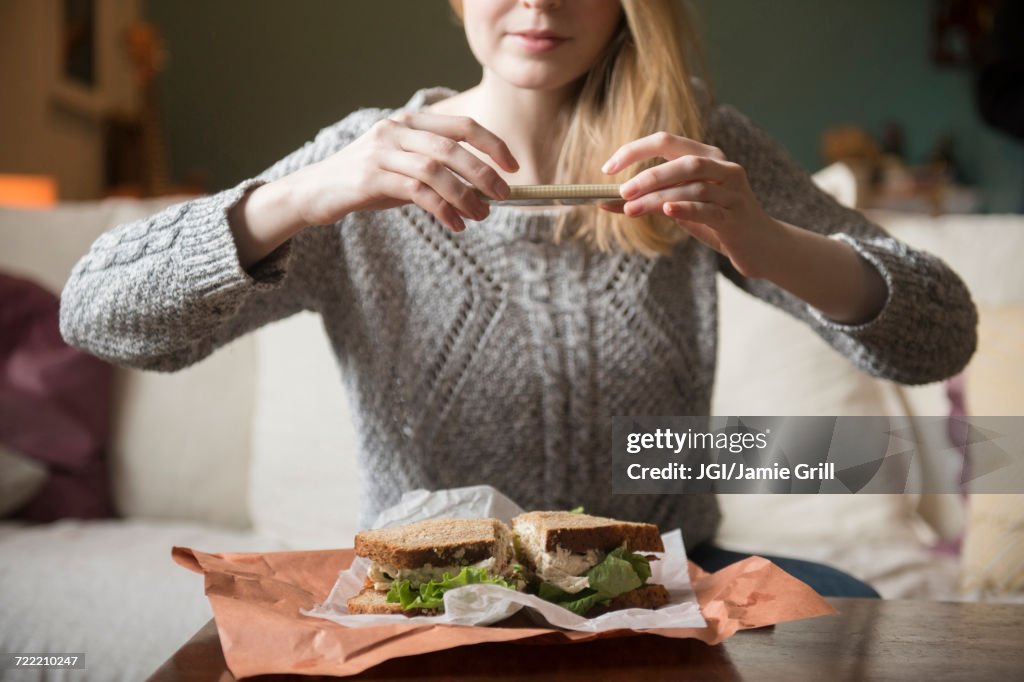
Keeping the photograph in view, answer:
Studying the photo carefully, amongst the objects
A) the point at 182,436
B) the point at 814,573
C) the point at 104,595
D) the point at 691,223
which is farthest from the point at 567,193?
the point at 182,436

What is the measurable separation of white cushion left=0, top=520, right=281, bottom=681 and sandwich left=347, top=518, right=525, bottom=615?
458mm

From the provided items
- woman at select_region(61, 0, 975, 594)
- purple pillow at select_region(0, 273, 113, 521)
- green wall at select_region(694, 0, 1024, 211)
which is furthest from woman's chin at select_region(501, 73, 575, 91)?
green wall at select_region(694, 0, 1024, 211)

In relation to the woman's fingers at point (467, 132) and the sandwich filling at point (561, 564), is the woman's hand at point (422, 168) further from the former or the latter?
the sandwich filling at point (561, 564)

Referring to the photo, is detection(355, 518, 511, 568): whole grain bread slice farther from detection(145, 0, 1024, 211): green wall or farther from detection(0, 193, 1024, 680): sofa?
detection(0, 193, 1024, 680): sofa

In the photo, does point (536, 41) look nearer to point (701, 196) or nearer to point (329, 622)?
point (701, 196)

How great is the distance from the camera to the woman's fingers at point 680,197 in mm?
563

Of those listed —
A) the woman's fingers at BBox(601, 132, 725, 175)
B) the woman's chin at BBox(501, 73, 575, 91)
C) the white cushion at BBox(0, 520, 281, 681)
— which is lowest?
the white cushion at BBox(0, 520, 281, 681)

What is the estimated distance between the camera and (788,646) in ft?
1.64

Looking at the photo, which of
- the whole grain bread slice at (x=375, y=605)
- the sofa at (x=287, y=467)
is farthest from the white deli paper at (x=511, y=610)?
the sofa at (x=287, y=467)

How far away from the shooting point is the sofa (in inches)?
41.3

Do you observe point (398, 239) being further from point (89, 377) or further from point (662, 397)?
point (89, 377)

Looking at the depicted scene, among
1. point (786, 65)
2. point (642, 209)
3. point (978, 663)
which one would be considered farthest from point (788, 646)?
point (786, 65)

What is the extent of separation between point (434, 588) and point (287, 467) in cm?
84

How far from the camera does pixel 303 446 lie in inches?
50.7
